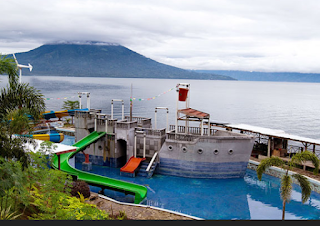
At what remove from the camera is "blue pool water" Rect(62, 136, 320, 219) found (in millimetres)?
22172

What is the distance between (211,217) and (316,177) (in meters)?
12.5

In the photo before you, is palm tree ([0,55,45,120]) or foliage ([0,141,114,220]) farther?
palm tree ([0,55,45,120])

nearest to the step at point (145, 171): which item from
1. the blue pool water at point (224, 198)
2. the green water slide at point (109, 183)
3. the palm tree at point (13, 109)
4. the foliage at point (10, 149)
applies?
the blue pool water at point (224, 198)

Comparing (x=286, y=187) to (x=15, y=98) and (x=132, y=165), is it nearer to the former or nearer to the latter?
(x=15, y=98)

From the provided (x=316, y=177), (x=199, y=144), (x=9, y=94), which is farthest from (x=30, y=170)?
(x=316, y=177)

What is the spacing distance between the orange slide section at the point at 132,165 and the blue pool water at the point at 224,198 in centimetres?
88

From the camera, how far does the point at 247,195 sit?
2583 centimetres

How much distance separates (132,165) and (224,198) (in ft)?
33.6

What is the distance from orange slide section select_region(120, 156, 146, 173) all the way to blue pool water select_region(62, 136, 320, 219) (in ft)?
2.90

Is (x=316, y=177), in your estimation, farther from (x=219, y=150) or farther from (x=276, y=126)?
(x=276, y=126)

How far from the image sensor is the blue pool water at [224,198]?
22.2 m

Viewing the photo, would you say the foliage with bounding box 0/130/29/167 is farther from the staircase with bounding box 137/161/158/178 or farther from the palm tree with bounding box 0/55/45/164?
the staircase with bounding box 137/161/158/178

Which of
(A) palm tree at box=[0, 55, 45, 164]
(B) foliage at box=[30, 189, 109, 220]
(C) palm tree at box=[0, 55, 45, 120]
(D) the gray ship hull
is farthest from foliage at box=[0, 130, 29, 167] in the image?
(D) the gray ship hull

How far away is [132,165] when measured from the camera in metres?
30.2
